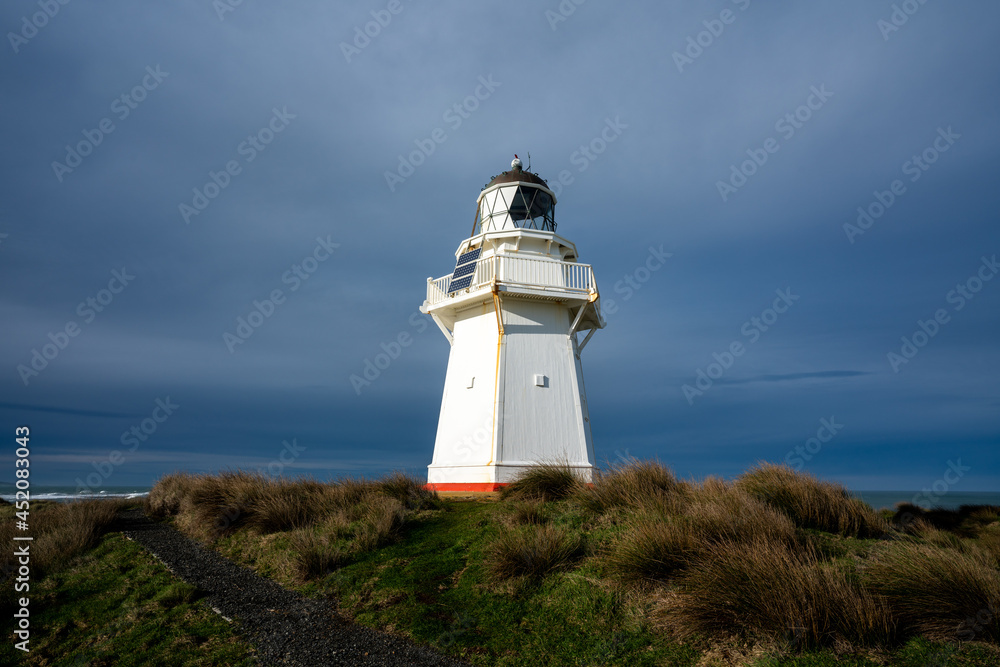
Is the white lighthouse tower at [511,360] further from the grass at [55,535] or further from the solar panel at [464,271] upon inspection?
the grass at [55,535]

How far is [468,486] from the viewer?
1338cm

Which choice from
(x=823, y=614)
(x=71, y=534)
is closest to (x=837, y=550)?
(x=823, y=614)

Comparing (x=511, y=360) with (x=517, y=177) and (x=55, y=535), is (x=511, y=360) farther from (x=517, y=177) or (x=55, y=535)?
(x=55, y=535)

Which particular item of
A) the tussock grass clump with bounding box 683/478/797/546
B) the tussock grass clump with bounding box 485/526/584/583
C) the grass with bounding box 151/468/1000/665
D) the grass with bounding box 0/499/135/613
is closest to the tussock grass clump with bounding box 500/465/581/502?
the grass with bounding box 151/468/1000/665

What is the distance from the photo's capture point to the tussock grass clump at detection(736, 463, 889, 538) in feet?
23.6

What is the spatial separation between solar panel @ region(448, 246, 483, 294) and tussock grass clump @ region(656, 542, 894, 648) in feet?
36.2

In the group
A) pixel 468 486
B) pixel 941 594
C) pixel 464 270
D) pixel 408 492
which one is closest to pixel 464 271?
pixel 464 270

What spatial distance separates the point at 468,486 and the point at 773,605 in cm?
959

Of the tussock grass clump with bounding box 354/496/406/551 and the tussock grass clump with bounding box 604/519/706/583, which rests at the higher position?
the tussock grass clump with bounding box 354/496/406/551

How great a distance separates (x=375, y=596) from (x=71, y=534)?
25.5 feet

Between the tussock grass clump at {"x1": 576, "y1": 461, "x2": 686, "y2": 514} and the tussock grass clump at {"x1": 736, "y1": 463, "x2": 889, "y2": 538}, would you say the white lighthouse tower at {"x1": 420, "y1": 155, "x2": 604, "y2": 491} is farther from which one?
the tussock grass clump at {"x1": 736, "y1": 463, "x2": 889, "y2": 538}

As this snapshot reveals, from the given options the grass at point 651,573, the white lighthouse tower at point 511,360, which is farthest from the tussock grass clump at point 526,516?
the white lighthouse tower at point 511,360

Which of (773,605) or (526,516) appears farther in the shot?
(526,516)

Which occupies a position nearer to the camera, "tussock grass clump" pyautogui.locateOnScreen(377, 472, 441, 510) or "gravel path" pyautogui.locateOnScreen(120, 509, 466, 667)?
"gravel path" pyautogui.locateOnScreen(120, 509, 466, 667)
